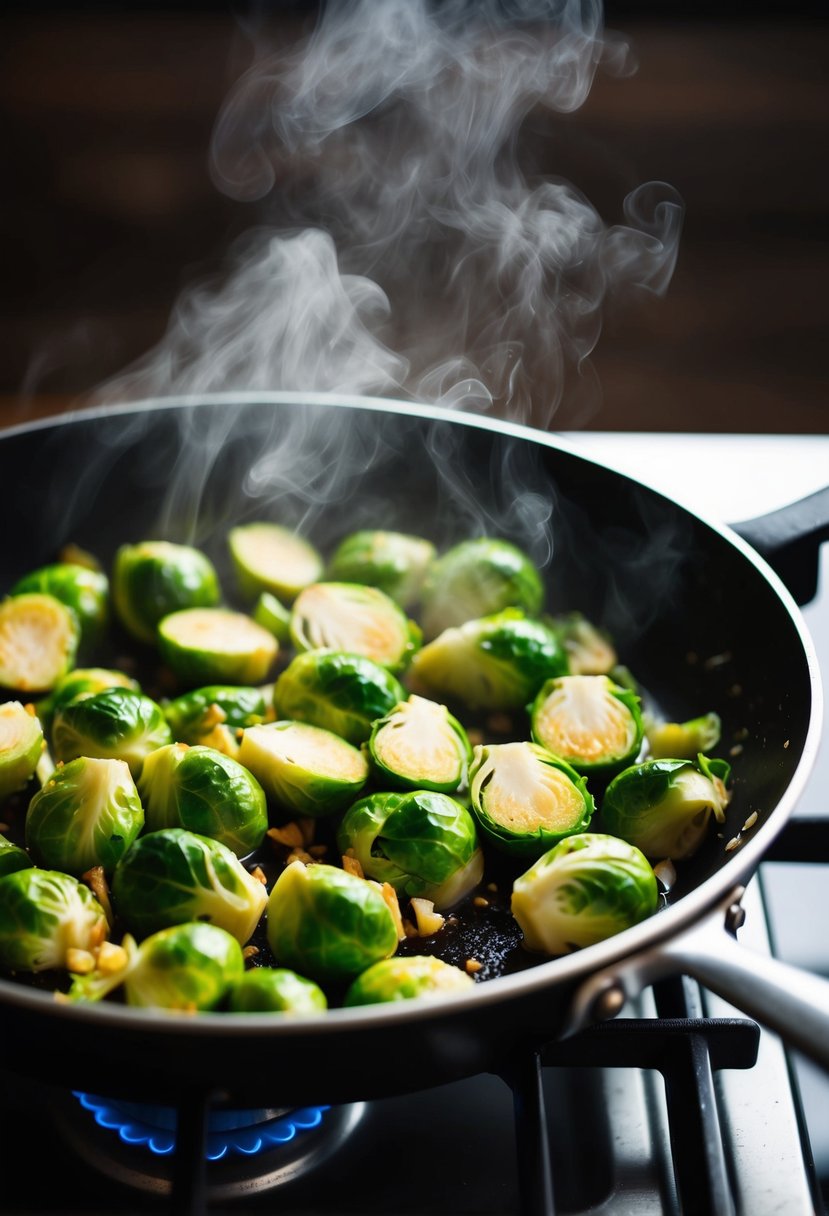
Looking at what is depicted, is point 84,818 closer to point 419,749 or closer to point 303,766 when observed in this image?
point 303,766

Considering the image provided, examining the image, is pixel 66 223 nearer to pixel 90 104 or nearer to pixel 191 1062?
pixel 90 104

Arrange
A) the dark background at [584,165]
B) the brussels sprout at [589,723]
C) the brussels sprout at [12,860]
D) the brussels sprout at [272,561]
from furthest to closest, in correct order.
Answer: the dark background at [584,165]
the brussels sprout at [272,561]
the brussels sprout at [589,723]
the brussels sprout at [12,860]

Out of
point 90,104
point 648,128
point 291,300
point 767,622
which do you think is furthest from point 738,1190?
point 90,104

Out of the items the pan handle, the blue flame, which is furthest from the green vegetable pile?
the pan handle

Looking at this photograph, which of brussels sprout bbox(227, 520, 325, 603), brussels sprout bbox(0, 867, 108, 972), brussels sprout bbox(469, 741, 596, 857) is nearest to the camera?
brussels sprout bbox(0, 867, 108, 972)

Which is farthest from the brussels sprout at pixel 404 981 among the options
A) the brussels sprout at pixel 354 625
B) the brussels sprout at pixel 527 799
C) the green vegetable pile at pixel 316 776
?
the brussels sprout at pixel 354 625

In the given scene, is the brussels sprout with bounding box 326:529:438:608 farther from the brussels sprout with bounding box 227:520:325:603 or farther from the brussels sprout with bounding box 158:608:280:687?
the brussels sprout with bounding box 158:608:280:687

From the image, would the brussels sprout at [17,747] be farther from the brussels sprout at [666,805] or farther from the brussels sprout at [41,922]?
the brussels sprout at [666,805]
